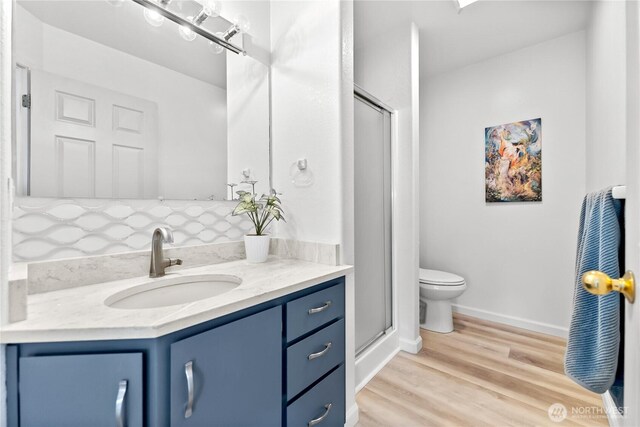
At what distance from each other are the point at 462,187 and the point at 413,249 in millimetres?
1070

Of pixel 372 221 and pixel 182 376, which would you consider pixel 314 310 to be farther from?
pixel 372 221

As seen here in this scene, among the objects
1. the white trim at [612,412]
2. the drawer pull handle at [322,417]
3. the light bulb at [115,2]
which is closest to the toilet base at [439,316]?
the white trim at [612,412]

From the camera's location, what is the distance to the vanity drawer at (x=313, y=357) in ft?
3.43

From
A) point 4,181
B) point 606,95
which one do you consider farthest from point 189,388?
point 606,95

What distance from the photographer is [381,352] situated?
6.42 ft

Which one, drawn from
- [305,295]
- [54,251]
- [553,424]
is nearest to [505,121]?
[553,424]

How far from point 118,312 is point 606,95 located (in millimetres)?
2467

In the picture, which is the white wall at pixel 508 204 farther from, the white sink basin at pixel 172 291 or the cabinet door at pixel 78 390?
the cabinet door at pixel 78 390

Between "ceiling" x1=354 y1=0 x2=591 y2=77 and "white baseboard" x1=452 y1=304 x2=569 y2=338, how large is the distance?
238cm

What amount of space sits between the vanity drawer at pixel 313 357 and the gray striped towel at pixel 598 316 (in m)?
0.84

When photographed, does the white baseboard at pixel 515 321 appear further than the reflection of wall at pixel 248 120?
Yes

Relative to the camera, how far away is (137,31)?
124 centimetres

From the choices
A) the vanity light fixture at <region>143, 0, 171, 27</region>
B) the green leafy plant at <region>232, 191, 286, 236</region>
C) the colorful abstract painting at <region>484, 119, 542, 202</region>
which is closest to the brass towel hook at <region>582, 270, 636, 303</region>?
the green leafy plant at <region>232, 191, 286, 236</region>

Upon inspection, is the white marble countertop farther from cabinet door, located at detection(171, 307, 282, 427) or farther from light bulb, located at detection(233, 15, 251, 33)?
light bulb, located at detection(233, 15, 251, 33)
